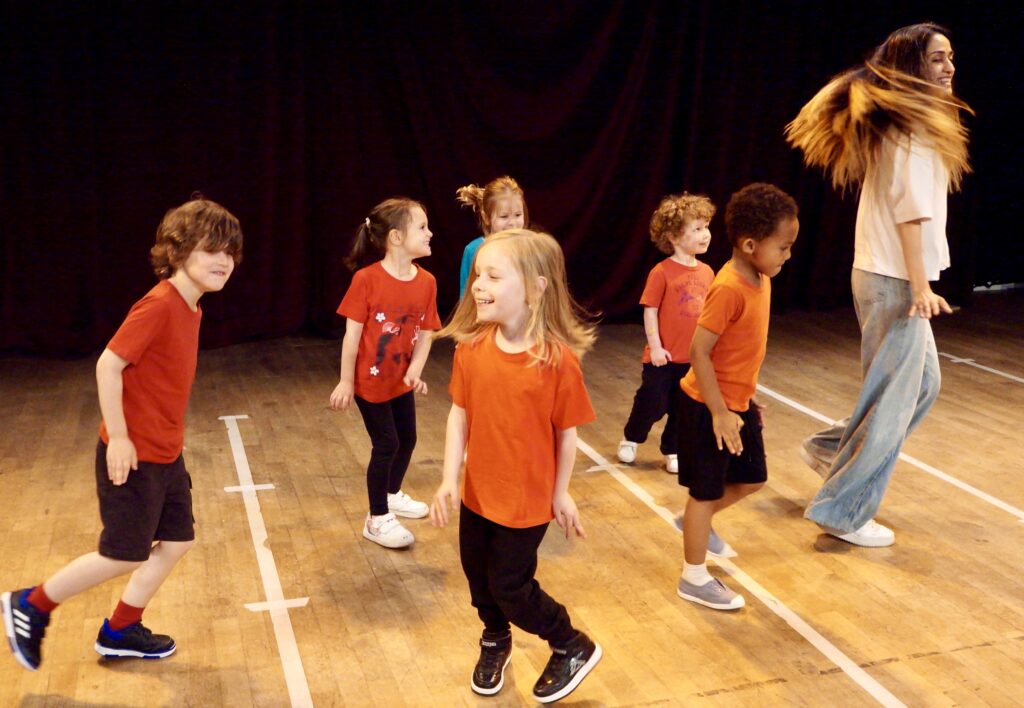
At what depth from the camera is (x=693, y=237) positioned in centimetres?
441

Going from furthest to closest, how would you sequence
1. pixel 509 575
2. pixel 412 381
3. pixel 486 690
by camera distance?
pixel 412 381 < pixel 486 690 < pixel 509 575

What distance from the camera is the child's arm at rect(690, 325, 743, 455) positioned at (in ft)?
10.6

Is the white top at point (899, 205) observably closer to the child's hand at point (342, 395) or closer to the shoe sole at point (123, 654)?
the child's hand at point (342, 395)

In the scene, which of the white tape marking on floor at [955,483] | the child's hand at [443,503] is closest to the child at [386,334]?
the child's hand at [443,503]

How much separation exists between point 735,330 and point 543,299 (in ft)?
2.80

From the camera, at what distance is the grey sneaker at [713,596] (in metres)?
3.45

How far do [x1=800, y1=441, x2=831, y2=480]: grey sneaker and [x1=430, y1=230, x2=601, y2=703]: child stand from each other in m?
1.82

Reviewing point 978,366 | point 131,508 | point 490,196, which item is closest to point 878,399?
point 490,196

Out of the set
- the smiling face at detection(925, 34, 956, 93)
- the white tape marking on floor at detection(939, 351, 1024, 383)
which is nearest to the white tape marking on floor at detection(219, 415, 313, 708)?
the smiling face at detection(925, 34, 956, 93)

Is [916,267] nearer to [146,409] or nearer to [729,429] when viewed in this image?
[729,429]

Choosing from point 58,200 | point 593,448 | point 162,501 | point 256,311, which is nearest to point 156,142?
point 58,200

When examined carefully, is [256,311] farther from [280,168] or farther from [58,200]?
[58,200]

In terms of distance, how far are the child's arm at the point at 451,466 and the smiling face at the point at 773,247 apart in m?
1.12

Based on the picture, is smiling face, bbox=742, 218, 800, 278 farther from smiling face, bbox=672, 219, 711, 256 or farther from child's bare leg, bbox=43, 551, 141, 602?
child's bare leg, bbox=43, 551, 141, 602
